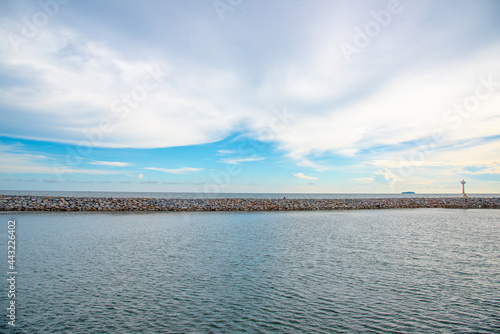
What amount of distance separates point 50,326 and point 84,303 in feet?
5.21

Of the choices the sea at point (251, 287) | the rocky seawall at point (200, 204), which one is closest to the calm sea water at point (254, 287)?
the sea at point (251, 287)

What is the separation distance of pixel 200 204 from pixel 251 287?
136 ft

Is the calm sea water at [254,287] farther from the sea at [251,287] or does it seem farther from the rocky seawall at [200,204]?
the rocky seawall at [200,204]

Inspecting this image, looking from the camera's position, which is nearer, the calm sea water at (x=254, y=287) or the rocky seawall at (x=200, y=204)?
the calm sea water at (x=254, y=287)

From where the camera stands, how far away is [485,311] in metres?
8.99

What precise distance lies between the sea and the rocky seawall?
28034 mm

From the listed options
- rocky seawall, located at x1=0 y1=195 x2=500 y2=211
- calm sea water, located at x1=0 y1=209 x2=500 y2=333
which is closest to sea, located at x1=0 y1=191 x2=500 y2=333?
calm sea water, located at x1=0 y1=209 x2=500 y2=333

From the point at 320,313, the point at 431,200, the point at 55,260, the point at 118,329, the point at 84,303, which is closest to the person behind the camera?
the point at 118,329

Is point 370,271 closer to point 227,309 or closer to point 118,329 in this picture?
point 227,309

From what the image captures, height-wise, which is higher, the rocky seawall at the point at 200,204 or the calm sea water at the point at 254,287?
the rocky seawall at the point at 200,204

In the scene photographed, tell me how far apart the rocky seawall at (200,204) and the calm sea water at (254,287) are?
2696 centimetres

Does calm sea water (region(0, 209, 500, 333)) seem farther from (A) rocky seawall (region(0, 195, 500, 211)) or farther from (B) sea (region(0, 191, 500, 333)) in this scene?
(A) rocky seawall (region(0, 195, 500, 211))

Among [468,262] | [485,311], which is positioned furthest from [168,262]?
[468,262]

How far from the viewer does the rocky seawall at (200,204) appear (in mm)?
43219
